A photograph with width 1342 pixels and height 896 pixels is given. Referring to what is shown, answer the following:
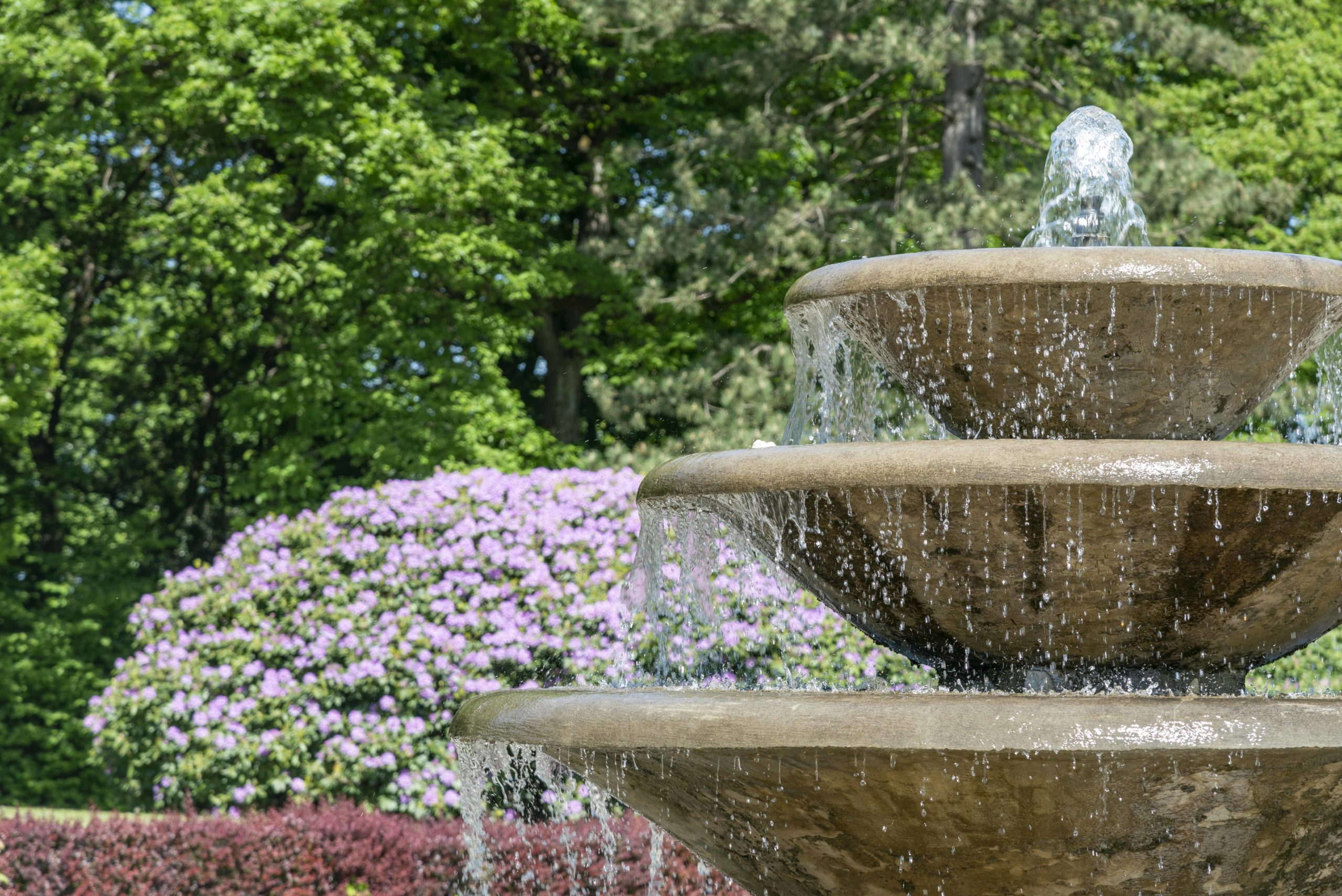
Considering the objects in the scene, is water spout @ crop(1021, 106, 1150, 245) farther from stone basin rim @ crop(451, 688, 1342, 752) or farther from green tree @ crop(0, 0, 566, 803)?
green tree @ crop(0, 0, 566, 803)

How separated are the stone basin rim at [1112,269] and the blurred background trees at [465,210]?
1044cm

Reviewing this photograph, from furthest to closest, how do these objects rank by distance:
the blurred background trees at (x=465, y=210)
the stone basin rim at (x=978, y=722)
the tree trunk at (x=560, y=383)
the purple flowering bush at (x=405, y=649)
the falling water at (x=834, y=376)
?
the tree trunk at (x=560, y=383) → the blurred background trees at (x=465, y=210) → the purple flowering bush at (x=405, y=649) → the falling water at (x=834, y=376) → the stone basin rim at (x=978, y=722)

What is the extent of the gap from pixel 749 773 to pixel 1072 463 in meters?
0.94

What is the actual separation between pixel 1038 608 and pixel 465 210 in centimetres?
1356

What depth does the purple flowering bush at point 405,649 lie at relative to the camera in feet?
29.7

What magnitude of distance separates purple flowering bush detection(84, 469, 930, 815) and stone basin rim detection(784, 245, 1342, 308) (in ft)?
16.7

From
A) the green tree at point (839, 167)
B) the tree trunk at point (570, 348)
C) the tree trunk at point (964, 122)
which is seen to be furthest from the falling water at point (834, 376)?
the tree trunk at point (570, 348)

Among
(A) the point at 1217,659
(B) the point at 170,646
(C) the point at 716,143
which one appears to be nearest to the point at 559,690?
(A) the point at 1217,659

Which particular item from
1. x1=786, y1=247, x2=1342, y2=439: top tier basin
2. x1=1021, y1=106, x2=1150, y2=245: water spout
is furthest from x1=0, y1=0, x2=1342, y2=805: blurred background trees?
x1=786, y1=247, x2=1342, y2=439: top tier basin

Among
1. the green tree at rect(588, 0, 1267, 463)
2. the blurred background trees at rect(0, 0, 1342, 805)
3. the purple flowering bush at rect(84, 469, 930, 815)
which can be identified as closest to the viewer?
the purple flowering bush at rect(84, 469, 930, 815)

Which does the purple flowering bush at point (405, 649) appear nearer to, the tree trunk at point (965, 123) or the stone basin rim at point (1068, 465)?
the stone basin rim at point (1068, 465)

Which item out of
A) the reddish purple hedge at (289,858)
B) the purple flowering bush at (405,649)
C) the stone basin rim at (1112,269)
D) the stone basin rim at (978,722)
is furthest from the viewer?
the purple flowering bush at (405,649)

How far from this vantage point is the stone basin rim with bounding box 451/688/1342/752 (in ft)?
9.46

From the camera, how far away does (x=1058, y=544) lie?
344 centimetres
